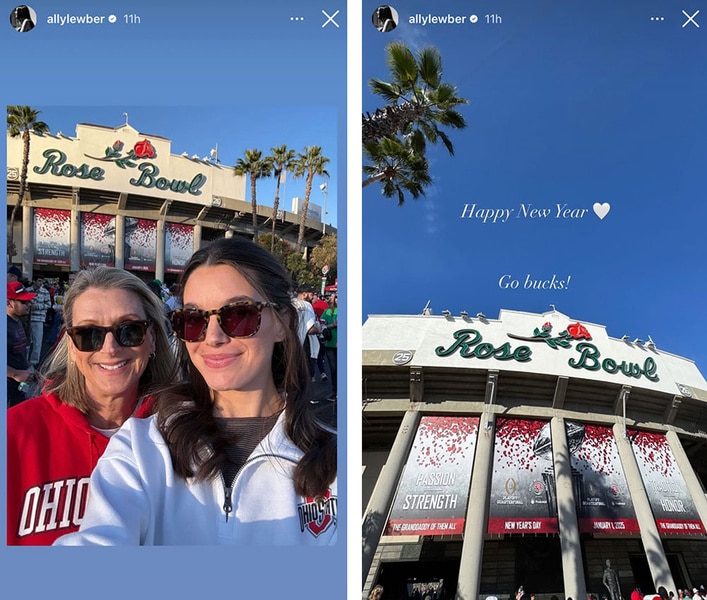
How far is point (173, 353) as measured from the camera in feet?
16.6

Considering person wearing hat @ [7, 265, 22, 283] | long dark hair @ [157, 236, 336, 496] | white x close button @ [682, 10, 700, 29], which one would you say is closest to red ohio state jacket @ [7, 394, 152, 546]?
long dark hair @ [157, 236, 336, 496]

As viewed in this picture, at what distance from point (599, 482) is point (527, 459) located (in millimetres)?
666

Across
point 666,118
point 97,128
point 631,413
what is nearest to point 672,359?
point 631,413

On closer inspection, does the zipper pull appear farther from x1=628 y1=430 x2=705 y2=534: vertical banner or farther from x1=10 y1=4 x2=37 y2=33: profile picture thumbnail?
x1=10 y1=4 x2=37 y2=33: profile picture thumbnail

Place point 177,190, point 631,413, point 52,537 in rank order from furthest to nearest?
point 631,413, point 177,190, point 52,537

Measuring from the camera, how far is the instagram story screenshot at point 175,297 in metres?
4.90

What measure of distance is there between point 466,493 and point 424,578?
2.74ft

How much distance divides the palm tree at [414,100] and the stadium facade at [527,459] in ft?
5.48

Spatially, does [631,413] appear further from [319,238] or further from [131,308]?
[131,308]

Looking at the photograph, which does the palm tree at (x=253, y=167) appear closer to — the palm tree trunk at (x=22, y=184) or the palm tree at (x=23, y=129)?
the palm tree at (x=23, y=129)

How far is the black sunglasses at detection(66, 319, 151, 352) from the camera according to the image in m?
5.04

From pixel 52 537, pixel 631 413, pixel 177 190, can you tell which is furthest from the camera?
pixel 631 413

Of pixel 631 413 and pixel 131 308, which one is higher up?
pixel 131 308

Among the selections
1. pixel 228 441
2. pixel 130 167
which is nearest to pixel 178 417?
pixel 228 441
